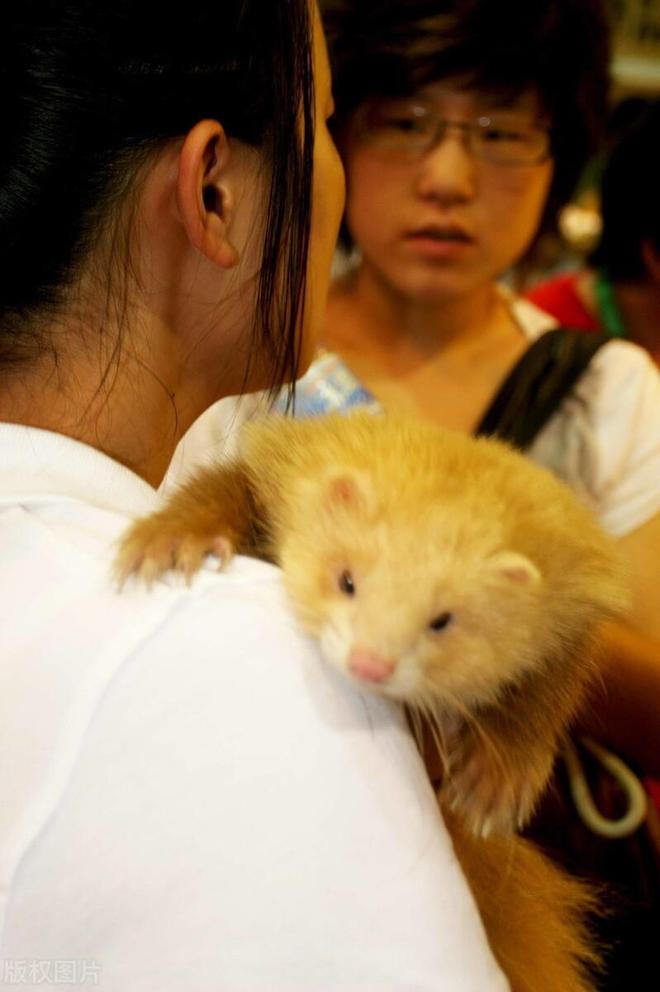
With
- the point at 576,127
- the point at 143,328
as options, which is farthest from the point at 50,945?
the point at 576,127

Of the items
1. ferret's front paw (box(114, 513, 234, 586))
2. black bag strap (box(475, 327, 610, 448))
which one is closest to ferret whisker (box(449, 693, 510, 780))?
ferret's front paw (box(114, 513, 234, 586))

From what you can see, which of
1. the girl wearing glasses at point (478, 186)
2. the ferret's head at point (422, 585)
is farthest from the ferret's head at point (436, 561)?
the girl wearing glasses at point (478, 186)

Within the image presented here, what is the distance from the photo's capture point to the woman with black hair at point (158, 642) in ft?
1.91

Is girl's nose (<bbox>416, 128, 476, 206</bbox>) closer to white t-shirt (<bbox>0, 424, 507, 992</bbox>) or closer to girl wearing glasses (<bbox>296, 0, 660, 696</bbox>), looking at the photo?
girl wearing glasses (<bbox>296, 0, 660, 696</bbox>)

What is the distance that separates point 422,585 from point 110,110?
16.2 inches

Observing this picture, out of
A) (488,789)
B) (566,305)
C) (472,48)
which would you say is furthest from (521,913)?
(566,305)

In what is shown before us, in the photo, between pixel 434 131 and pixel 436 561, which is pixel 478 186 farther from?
pixel 436 561

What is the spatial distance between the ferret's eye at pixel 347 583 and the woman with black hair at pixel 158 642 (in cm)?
9

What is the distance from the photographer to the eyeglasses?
4.63ft

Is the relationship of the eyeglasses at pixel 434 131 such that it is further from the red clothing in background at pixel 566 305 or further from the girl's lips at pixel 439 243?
the red clothing in background at pixel 566 305

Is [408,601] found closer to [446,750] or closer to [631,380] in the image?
[446,750]

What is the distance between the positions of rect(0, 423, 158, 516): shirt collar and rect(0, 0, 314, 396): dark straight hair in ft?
0.29

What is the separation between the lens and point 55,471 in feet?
2.34

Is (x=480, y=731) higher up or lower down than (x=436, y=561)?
lower down
